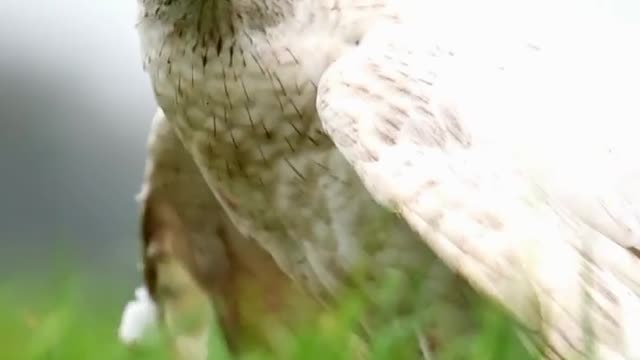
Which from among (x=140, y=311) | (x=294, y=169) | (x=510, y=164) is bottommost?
(x=140, y=311)

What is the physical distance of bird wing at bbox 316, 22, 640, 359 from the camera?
301 centimetres

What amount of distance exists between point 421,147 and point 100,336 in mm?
658

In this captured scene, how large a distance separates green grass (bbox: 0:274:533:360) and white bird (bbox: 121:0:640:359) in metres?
0.17

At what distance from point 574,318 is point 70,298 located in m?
0.71

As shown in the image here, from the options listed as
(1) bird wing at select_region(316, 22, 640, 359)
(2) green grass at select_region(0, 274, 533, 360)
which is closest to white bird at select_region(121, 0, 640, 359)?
(1) bird wing at select_region(316, 22, 640, 359)

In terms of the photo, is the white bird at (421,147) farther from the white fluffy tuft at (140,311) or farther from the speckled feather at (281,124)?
the white fluffy tuft at (140,311)

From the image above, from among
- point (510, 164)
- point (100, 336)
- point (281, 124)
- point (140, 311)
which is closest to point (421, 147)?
point (510, 164)

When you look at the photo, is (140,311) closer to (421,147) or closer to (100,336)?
(421,147)

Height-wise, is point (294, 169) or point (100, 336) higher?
point (100, 336)

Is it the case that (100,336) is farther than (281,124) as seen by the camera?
No

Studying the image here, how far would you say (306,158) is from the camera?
3650mm

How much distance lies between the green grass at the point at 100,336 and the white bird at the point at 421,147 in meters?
0.17

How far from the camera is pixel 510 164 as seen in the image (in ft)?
10.7

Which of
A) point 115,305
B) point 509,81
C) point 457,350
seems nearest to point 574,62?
point 509,81
